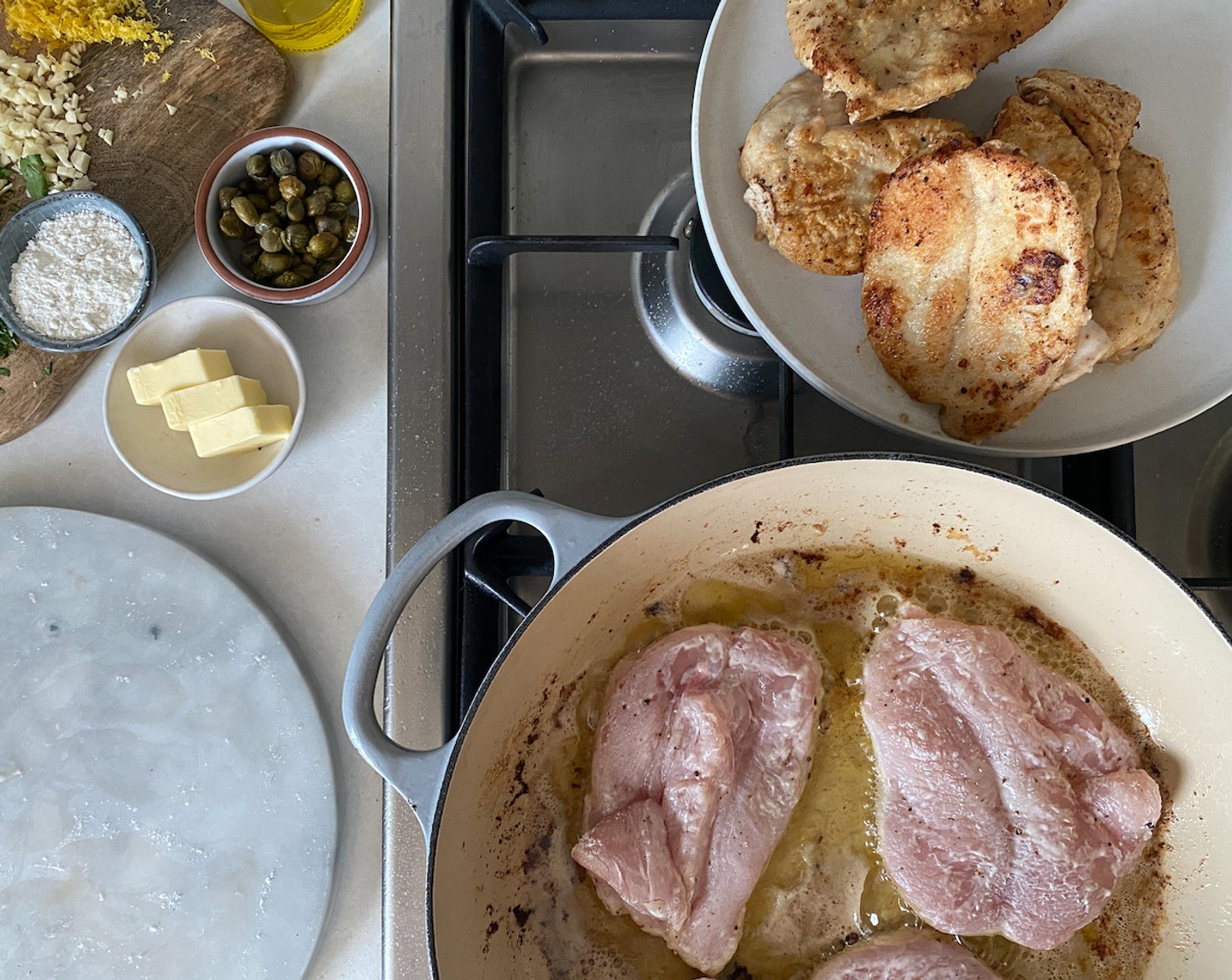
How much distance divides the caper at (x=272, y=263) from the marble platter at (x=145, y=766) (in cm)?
28

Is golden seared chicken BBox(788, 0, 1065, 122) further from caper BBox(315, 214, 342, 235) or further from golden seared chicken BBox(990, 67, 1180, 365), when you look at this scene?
caper BBox(315, 214, 342, 235)

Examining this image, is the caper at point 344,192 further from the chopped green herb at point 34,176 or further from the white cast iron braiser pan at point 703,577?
the white cast iron braiser pan at point 703,577

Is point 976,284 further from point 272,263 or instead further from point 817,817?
point 272,263

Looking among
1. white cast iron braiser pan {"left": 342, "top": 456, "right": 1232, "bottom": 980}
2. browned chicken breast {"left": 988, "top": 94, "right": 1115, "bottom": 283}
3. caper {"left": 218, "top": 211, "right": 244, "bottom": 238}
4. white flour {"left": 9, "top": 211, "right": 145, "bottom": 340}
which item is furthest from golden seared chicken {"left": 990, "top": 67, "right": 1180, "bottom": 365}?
white flour {"left": 9, "top": 211, "right": 145, "bottom": 340}

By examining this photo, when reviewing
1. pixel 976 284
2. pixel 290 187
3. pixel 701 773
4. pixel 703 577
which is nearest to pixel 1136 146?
pixel 976 284

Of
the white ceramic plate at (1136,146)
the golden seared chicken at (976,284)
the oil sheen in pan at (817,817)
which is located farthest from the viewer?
the oil sheen in pan at (817,817)

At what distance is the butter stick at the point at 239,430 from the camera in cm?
86

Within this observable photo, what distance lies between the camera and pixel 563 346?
3.04 feet

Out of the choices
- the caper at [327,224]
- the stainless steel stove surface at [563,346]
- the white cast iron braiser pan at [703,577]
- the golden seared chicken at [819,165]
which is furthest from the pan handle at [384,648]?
the caper at [327,224]

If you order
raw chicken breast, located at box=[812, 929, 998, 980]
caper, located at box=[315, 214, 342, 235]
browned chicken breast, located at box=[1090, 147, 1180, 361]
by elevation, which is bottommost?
raw chicken breast, located at box=[812, 929, 998, 980]

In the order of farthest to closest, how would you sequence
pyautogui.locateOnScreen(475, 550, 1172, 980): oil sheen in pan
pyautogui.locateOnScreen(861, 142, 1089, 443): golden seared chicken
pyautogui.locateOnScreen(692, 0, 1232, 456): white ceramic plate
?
pyautogui.locateOnScreen(475, 550, 1172, 980): oil sheen in pan < pyautogui.locateOnScreen(692, 0, 1232, 456): white ceramic plate < pyautogui.locateOnScreen(861, 142, 1089, 443): golden seared chicken

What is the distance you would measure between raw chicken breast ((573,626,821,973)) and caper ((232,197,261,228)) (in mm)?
554

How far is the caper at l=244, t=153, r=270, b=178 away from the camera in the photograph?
0.89 meters

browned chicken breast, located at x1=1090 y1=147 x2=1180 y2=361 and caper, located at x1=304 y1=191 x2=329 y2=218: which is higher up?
browned chicken breast, located at x1=1090 y1=147 x2=1180 y2=361
